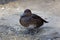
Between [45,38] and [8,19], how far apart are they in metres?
1.93

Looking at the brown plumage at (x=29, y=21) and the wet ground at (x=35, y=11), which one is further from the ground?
the brown plumage at (x=29, y=21)

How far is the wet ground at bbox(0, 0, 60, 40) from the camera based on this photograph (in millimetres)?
5160

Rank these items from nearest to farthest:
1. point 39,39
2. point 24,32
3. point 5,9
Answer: point 39,39
point 24,32
point 5,9

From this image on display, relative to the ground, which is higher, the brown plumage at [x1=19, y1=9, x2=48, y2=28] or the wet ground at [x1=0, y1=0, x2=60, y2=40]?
the brown plumage at [x1=19, y1=9, x2=48, y2=28]

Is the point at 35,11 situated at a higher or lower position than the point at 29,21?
lower

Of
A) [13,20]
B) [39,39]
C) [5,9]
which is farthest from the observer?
[5,9]

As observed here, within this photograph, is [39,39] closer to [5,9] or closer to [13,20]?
[13,20]

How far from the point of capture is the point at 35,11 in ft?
25.8

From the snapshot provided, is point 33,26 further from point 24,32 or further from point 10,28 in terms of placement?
point 10,28

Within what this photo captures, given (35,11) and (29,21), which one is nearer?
(29,21)

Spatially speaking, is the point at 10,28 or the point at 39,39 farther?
the point at 10,28

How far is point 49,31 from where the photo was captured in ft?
17.8

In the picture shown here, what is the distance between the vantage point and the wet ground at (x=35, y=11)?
16.9 feet

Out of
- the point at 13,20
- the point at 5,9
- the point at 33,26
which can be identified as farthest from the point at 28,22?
the point at 5,9
